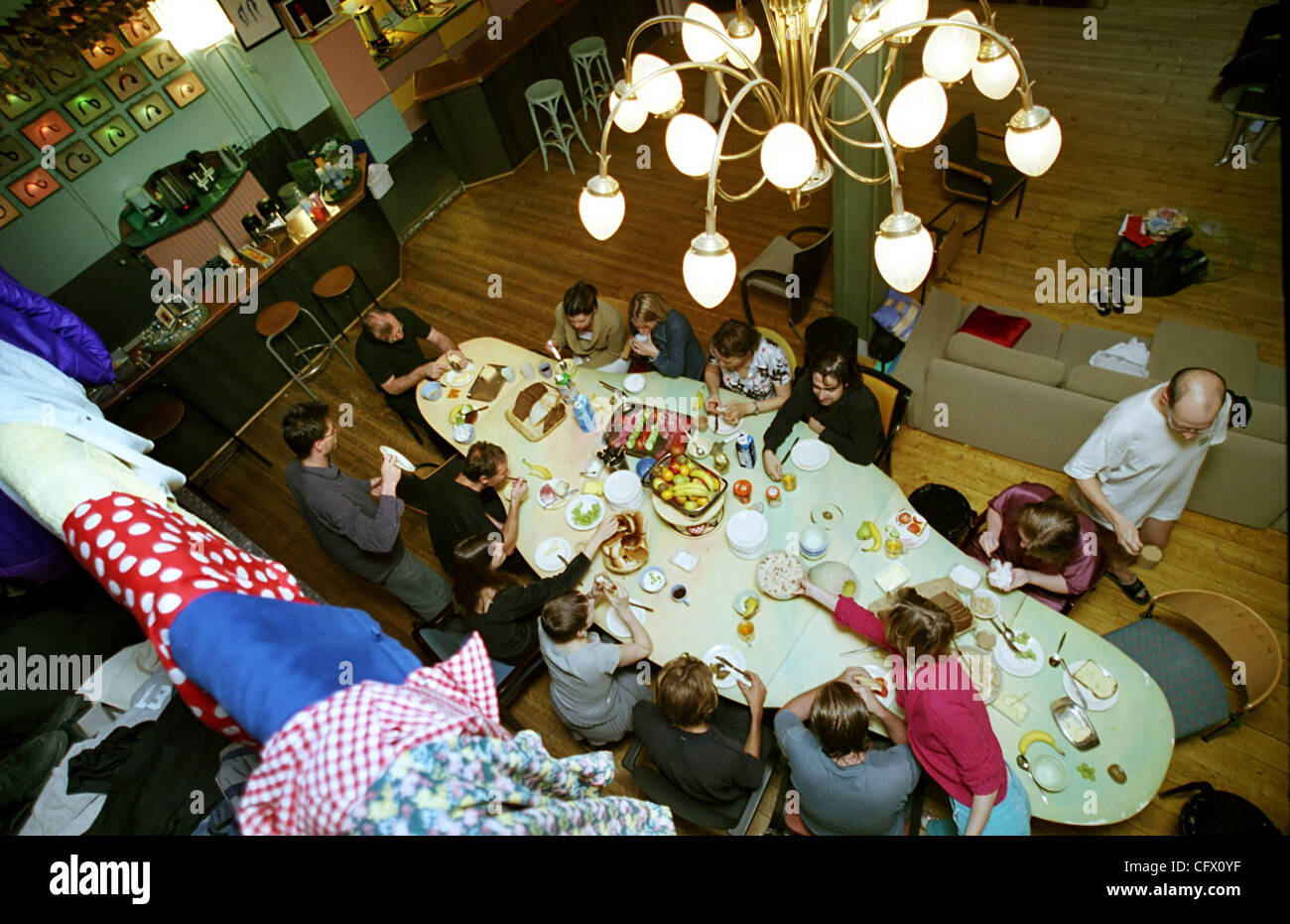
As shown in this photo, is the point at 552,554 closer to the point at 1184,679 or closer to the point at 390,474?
the point at 390,474

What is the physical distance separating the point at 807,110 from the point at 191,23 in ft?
21.4

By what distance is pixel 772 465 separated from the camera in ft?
11.7

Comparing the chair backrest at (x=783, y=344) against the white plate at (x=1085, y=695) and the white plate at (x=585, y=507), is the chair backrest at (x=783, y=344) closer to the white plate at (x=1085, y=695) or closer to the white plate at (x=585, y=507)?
the white plate at (x=585, y=507)

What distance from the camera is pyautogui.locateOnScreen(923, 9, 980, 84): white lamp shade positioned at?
2143mm

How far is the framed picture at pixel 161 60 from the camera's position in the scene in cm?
566

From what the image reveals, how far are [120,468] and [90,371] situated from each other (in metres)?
1.66

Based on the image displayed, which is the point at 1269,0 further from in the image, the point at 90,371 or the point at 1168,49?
the point at 90,371

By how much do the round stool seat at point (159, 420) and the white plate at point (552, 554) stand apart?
3.70m

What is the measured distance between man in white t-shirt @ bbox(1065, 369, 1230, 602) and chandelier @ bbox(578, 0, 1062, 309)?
1.61m

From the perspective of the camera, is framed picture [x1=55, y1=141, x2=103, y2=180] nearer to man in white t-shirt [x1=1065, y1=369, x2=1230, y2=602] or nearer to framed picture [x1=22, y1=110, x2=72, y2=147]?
framed picture [x1=22, y1=110, x2=72, y2=147]
